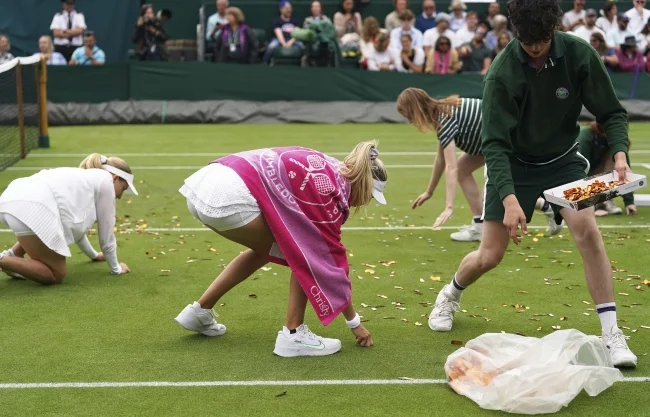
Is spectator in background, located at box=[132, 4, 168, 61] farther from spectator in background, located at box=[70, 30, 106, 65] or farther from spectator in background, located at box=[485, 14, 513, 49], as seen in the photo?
spectator in background, located at box=[485, 14, 513, 49]

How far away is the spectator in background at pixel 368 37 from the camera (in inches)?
849

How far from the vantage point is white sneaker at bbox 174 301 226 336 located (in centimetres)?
612

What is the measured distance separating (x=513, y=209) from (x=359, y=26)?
17.5m

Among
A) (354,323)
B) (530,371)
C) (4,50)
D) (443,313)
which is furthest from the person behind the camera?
(4,50)

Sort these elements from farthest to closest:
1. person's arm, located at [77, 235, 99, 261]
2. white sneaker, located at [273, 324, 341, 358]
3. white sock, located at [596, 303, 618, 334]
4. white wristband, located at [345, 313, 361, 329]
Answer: person's arm, located at [77, 235, 99, 261] → white wristband, located at [345, 313, 361, 329] → white sneaker, located at [273, 324, 341, 358] → white sock, located at [596, 303, 618, 334]

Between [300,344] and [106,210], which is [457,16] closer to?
[106,210]

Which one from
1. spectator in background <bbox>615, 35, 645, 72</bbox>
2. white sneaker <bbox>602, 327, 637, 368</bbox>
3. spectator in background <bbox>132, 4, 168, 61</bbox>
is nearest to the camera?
white sneaker <bbox>602, 327, 637, 368</bbox>

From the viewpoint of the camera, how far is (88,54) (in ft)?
69.4

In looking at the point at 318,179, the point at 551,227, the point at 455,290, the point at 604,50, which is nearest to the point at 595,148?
the point at 551,227

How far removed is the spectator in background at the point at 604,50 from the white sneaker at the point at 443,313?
47.7ft

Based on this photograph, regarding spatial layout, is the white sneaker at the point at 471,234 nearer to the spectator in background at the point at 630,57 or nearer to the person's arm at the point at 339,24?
the spectator in background at the point at 630,57

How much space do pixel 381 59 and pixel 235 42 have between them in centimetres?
310

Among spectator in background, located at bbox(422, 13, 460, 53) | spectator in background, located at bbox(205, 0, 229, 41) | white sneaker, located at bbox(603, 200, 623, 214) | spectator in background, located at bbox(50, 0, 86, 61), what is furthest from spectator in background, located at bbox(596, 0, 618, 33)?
white sneaker, located at bbox(603, 200, 623, 214)

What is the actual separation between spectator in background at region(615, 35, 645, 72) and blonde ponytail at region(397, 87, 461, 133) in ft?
43.2
